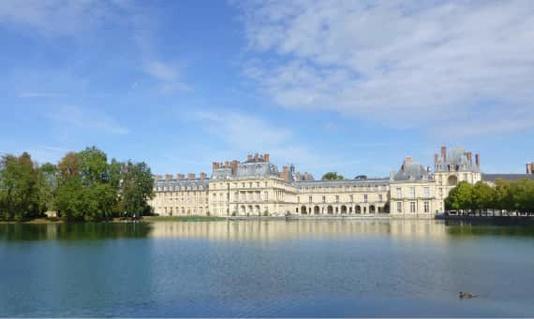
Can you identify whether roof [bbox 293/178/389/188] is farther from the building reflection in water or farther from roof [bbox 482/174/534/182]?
the building reflection in water

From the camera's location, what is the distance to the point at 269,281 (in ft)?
78.6

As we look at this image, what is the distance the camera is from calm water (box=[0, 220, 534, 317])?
18.7 metres

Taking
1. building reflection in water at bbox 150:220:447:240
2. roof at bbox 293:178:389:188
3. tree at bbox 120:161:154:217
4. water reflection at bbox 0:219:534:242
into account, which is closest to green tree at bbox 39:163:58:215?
tree at bbox 120:161:154:217

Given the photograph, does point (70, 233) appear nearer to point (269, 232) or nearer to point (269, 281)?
point (269, 232)

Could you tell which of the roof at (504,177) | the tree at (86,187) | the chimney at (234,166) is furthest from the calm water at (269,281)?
the roof at (504,177)

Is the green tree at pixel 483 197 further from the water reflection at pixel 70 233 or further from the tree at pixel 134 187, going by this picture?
the tree at pixel 134 187

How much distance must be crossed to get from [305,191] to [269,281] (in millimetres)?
101633

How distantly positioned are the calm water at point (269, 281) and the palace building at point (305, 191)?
72922 mm

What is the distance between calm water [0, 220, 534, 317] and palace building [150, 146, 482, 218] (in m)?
72.9

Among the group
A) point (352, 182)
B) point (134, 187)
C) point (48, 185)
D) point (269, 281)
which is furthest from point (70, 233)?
point (352, 182)

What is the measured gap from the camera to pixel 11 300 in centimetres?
2041

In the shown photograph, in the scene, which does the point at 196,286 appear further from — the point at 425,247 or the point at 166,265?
the point at 425,247

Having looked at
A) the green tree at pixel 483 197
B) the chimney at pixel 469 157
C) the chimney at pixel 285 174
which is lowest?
the green tree at pixel 483 197

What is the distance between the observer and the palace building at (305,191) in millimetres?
110188
